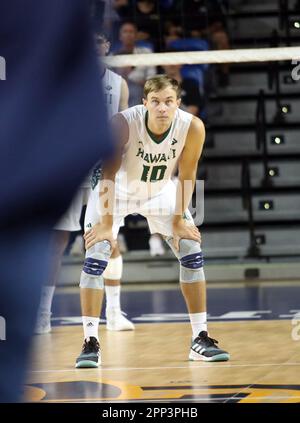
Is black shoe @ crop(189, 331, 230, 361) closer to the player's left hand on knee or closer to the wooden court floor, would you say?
the wooden court floor

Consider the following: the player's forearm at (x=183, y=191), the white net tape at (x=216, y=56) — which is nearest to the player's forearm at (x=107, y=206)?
the player's forearm at (x=183, y=191)

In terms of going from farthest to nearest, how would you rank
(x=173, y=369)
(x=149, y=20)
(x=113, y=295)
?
(x=149, y=20), (x=113, y=295), (x=173, y=369)

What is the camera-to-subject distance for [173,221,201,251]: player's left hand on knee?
17.1 ft

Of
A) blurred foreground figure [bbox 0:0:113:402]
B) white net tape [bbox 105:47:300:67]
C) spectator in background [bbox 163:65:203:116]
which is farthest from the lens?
spectator in background [bbox 163:65:203:116]

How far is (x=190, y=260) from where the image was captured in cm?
524

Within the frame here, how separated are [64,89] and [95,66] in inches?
1.7

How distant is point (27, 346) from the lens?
4.14 feet

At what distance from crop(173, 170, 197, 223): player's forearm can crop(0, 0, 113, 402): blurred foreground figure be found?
4.03 metres

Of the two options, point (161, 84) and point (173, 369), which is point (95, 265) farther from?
point (161, 84)

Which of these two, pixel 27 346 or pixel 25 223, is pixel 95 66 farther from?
pixel 27 346

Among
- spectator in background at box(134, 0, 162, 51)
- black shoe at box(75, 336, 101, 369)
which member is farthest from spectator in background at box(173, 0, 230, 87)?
black shoe at box(75, 336, 101, 369)

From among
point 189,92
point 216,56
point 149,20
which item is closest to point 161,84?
point 216,56

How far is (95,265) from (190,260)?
0.46m
